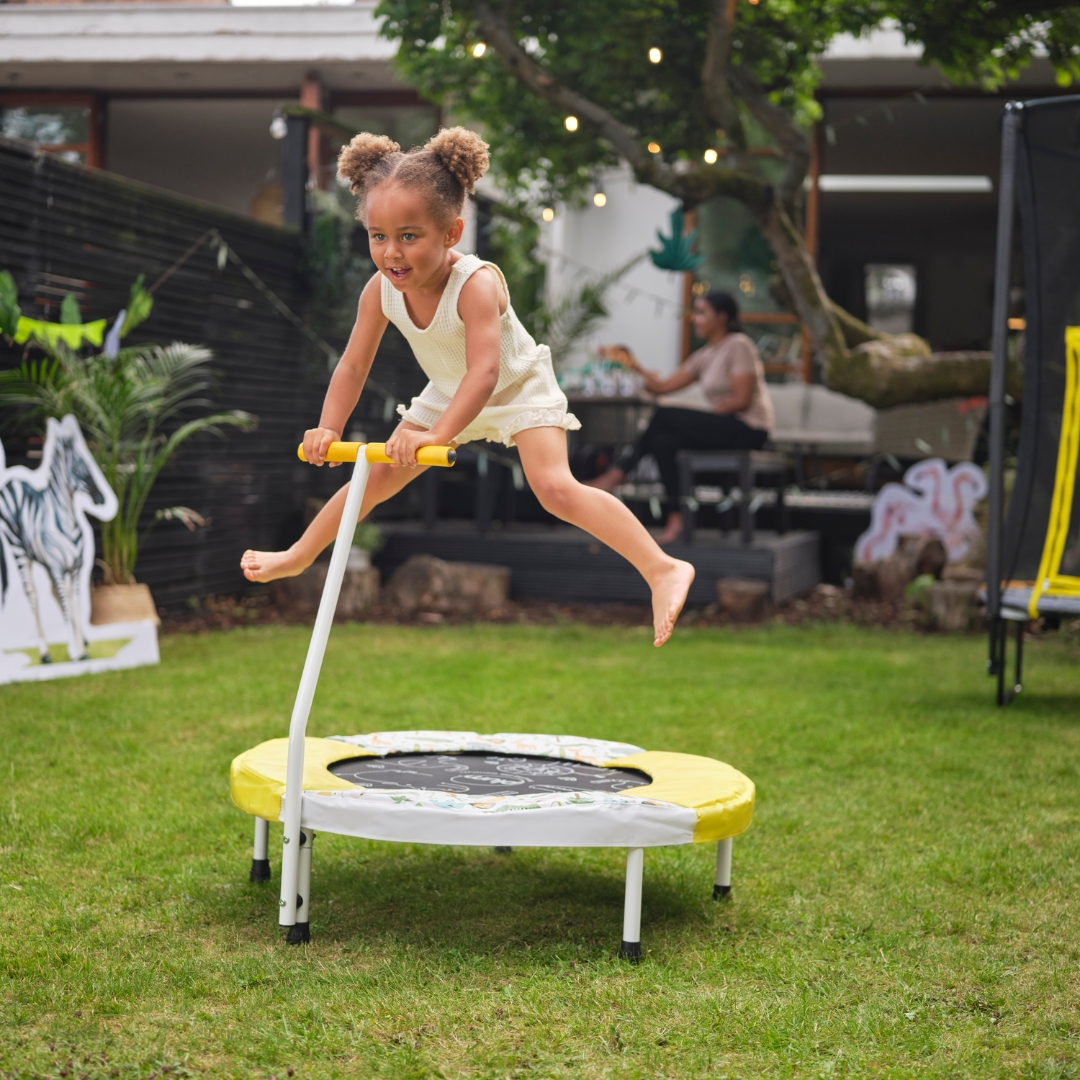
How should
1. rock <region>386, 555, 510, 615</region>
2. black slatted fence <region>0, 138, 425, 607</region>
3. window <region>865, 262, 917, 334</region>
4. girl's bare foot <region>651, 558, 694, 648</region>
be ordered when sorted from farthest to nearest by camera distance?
1. window <region>865, 262, 917, 334</region>
2. rock <region>386, 555, 510, 615</region>
3. black slatted fence <region>0, 138, 425, 607</region>
4. girl's bare foot <region>651, 558, 694, 648</region>

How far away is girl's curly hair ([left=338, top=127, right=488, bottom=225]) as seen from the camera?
7.09ft

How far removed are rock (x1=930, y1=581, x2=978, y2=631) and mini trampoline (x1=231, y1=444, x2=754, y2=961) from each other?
13.4ft

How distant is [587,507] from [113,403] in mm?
2910

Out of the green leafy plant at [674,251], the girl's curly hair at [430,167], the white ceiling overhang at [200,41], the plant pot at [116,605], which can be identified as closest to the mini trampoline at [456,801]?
the girl's curly hair at [430,167]

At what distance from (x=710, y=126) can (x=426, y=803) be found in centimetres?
580

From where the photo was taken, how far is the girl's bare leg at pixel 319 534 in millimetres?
2402

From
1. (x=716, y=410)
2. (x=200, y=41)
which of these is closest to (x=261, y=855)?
(x=716, y=410)

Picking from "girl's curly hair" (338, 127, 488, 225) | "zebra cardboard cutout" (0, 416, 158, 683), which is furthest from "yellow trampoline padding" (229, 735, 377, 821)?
"zebra cardboard cutout" (0, 416, 158, 683)

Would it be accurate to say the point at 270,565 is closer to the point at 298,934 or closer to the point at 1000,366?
the point at 298,934

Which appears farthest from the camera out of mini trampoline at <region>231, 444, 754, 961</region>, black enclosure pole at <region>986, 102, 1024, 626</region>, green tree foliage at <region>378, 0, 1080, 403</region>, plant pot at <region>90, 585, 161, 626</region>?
green tree foliage at <region>378, 0, 1080, 403</region>

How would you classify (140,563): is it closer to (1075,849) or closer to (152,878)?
(152,878)

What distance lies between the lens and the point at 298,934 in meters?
2.10

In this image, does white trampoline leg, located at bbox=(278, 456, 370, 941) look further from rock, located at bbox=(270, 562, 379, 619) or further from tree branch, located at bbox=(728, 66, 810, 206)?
tree branch, located at bbox=(728, 66, 810, 206)

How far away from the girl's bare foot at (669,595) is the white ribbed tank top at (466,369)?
0.35 metres
